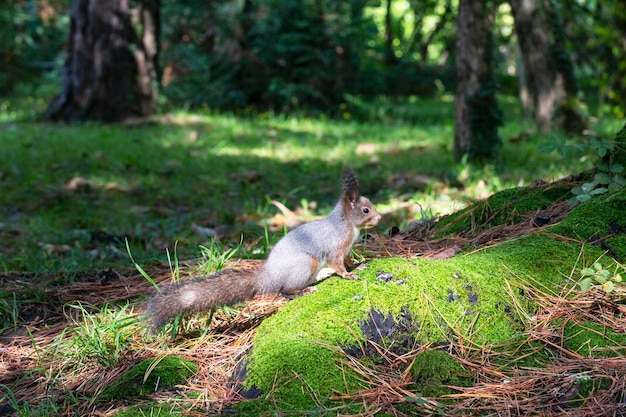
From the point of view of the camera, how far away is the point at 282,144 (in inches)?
353

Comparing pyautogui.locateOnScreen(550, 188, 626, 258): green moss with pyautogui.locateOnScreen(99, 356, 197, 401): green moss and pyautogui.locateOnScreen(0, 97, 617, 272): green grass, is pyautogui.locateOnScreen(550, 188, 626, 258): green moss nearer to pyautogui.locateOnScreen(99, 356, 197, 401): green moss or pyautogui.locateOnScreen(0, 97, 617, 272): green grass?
pyautogui.locateOnScreen(0, 97, 617, 272): green grass

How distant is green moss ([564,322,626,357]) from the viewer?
2.23 meters

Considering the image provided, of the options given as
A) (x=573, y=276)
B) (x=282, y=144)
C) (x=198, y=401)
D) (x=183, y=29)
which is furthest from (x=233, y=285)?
(x=183, y=29)

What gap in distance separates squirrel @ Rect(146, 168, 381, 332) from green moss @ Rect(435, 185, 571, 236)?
673 millimetres

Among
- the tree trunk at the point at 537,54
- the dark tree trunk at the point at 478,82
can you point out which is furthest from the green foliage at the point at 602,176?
the tree trunk at the point at 537,54

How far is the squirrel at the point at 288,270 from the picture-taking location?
253 centimetres

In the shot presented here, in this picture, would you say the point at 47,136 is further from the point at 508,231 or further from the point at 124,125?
the point at 508,231

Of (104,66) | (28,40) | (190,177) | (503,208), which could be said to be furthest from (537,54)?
(28,40)

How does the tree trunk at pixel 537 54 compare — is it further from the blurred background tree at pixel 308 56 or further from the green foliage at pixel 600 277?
the green foliage at pixel 600 277

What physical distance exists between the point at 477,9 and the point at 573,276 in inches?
191

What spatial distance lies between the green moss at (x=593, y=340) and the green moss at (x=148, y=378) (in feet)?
4.53

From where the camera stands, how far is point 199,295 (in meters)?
2.56

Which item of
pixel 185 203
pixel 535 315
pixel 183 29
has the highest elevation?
pixel 183 29

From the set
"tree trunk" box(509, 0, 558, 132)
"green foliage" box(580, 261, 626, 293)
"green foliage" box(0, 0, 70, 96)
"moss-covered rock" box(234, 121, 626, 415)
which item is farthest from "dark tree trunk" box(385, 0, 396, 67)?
"green foliage" box(580, 261, 626, 293)
